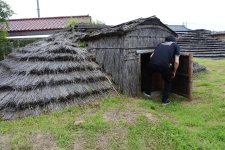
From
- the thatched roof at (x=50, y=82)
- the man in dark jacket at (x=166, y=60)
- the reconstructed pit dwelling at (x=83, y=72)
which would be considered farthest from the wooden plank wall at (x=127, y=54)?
the man in dark jacket at (x=166, y=60)

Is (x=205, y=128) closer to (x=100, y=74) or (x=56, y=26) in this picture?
(x=100, y=74)

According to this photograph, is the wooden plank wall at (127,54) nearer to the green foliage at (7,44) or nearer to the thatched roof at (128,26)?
the thatched roof at (128,26)

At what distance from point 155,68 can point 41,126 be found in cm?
337

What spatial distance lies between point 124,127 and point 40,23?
13480mm

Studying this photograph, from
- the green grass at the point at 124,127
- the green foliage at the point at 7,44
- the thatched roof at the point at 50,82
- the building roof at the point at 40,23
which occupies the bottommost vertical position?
the green grass at the point at 124,127

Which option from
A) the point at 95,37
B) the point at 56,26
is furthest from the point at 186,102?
the point at 56,26

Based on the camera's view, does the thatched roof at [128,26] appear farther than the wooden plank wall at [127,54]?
No

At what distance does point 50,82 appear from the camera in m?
4.92

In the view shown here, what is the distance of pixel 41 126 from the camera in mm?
3854

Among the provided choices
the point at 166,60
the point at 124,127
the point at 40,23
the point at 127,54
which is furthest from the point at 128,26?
the point at 40,23

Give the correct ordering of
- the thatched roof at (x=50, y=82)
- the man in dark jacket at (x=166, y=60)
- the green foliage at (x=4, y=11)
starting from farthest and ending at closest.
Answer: the green foliage at (x=4, y=11) → the man in dark jacket at (x=166, y=60) → the thatched roof at (x=50, y=82)

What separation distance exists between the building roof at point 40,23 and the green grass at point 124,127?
1053 cm

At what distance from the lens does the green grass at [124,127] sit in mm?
3369

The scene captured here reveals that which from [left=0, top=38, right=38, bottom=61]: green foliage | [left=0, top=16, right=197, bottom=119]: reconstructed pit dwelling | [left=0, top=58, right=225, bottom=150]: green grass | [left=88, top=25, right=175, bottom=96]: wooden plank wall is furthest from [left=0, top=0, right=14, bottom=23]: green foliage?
[left=0, top=58, right=225, bottom=150]: green grass
